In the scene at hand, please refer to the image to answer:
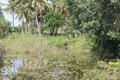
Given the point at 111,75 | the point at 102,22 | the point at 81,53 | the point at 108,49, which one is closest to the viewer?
the point at 111,75

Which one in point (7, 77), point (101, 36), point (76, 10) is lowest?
point (7, 77)

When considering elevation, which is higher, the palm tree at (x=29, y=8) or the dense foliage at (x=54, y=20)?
the palm tree at (x=29, y=8)

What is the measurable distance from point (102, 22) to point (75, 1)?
2569mm

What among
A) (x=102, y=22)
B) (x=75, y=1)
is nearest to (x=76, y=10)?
(x=75, y=1)

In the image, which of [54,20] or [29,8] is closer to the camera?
[54,20]

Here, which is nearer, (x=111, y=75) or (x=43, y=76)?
(x=111, y=75)

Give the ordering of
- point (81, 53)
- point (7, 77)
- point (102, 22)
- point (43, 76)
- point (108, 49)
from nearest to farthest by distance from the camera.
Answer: point (43, 76)
point (7, 77)
point (102, 22)
point (108, 49)
point (81, 53)

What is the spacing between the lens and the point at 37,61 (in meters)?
18.2

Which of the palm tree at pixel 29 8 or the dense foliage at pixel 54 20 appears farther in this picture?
the palm tree at pixel 29 8

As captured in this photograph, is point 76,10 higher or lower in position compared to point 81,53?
higher

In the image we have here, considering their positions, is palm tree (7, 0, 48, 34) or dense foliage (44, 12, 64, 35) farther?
palm tree (7, 0, 48, 34)

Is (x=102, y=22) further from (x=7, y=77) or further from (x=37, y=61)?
(x=7, y=77)

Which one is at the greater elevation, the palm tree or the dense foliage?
the palm tree

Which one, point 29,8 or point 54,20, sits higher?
point 29,8
